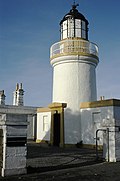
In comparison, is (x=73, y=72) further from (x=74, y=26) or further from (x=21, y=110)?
(x=21, y=110)

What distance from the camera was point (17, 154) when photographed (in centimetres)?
710

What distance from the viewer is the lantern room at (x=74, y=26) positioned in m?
17.4

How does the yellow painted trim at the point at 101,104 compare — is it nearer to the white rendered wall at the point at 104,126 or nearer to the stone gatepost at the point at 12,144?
the white rendered wall at the point at 104,126

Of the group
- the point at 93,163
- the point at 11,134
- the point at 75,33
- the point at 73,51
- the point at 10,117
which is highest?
the point at 75,33

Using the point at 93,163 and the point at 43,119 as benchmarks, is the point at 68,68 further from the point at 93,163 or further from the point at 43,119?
the point at 93,163

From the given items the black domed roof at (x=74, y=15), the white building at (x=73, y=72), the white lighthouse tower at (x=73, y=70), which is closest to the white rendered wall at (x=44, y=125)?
the white building at (x=73, y=72)

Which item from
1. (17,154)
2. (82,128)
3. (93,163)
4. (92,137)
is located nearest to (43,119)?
(82,128)

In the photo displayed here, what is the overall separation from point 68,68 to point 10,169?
35.2ft

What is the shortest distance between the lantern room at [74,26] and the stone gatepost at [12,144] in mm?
11441

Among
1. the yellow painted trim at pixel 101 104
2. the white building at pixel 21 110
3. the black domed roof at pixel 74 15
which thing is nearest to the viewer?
the yellow painted trim at pixel 101 104

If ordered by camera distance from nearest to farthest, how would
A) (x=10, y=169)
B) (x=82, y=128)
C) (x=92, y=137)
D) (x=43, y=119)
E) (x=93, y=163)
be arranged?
1. (x=10, y=169)
2. (x=93, y=163)
3. (x=92, y=137)
4. (x=82, y=128)
5. (x=43, y=119)

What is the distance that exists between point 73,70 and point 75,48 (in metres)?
1.63

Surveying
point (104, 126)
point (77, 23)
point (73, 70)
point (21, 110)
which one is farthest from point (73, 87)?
point (21, 110)

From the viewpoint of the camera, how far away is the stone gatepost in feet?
22.7
